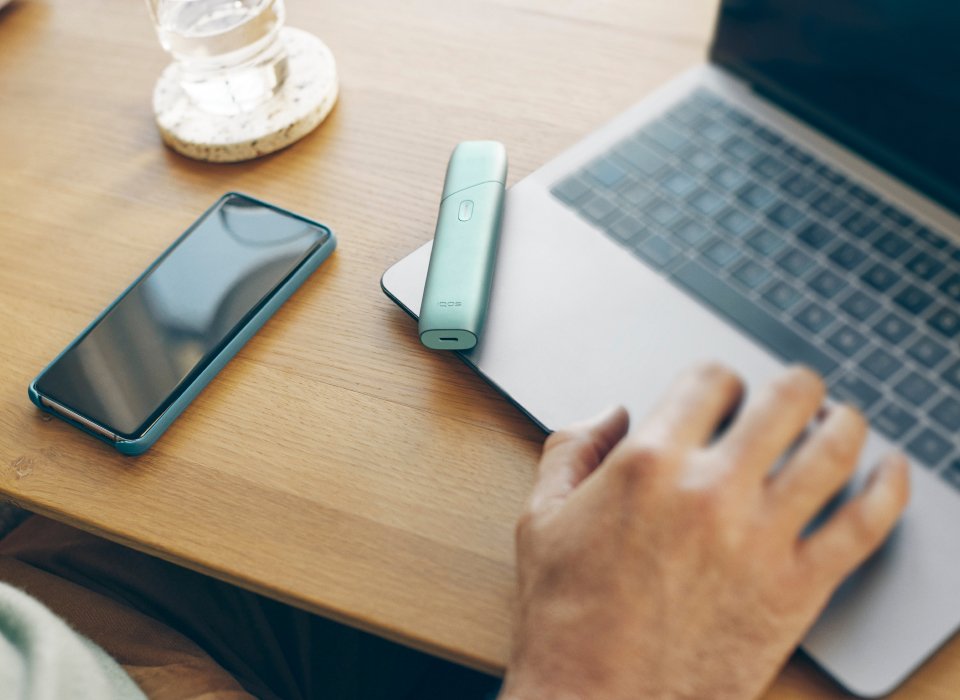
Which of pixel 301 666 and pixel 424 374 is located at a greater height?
pixel 424 374

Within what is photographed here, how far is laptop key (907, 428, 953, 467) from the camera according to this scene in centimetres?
45

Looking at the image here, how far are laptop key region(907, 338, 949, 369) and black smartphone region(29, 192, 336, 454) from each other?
383 millimetres

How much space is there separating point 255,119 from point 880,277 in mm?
485

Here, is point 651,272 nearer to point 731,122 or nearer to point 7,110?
point 731,122

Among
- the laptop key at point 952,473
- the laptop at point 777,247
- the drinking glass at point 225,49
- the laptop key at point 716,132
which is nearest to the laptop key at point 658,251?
the laptop at point 777,247

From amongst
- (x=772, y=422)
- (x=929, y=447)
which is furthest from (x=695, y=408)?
(x=929, y=447)

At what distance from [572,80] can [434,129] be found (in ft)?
0.40

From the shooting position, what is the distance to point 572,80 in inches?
27.8

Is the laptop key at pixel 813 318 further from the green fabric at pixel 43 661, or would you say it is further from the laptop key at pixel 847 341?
the green fabric at pixel 43 661

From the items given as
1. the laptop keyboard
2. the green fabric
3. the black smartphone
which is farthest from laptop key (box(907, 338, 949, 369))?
the green fabric

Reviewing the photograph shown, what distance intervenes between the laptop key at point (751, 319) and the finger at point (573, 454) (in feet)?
0.36

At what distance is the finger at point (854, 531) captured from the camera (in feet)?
1.29

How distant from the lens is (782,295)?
0.53 metres

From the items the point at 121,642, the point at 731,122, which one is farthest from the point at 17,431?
the point at 731,122
